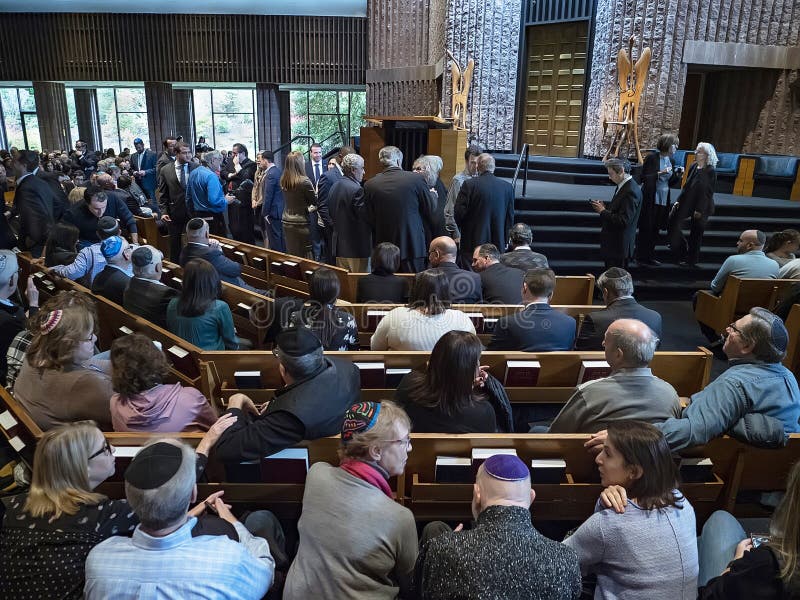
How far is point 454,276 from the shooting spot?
387 cm

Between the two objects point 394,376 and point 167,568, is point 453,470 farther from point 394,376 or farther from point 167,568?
point 167,568

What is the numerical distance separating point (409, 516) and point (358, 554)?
0.58ft

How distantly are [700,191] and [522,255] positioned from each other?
117 inches

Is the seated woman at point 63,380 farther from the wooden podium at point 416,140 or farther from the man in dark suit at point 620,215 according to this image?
the wooden podium at point 416,140

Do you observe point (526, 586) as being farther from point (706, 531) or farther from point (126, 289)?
point (126, 289)

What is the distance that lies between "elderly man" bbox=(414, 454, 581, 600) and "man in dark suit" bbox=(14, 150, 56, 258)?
5426 millimetres

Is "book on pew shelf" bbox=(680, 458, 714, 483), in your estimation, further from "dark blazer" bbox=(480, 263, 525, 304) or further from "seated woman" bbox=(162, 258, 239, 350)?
"seated woman" bbox=(162, 258, 239, 350)

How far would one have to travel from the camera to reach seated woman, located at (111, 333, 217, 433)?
90.4 inches

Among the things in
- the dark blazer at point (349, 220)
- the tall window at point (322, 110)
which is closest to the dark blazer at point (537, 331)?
the dark blazer at point (349, 220)

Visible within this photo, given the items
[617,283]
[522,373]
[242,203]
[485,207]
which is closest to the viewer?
[522,373]

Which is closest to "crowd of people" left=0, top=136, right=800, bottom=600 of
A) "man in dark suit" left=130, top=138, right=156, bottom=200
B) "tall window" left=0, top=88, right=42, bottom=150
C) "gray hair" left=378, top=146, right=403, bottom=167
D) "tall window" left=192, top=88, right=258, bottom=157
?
"gray hair" left=378, top=146, right=403, bottom=167

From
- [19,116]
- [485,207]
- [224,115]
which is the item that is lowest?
[485,207]

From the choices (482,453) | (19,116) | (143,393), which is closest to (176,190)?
(143,393)

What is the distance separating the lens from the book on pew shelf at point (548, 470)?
217cm
